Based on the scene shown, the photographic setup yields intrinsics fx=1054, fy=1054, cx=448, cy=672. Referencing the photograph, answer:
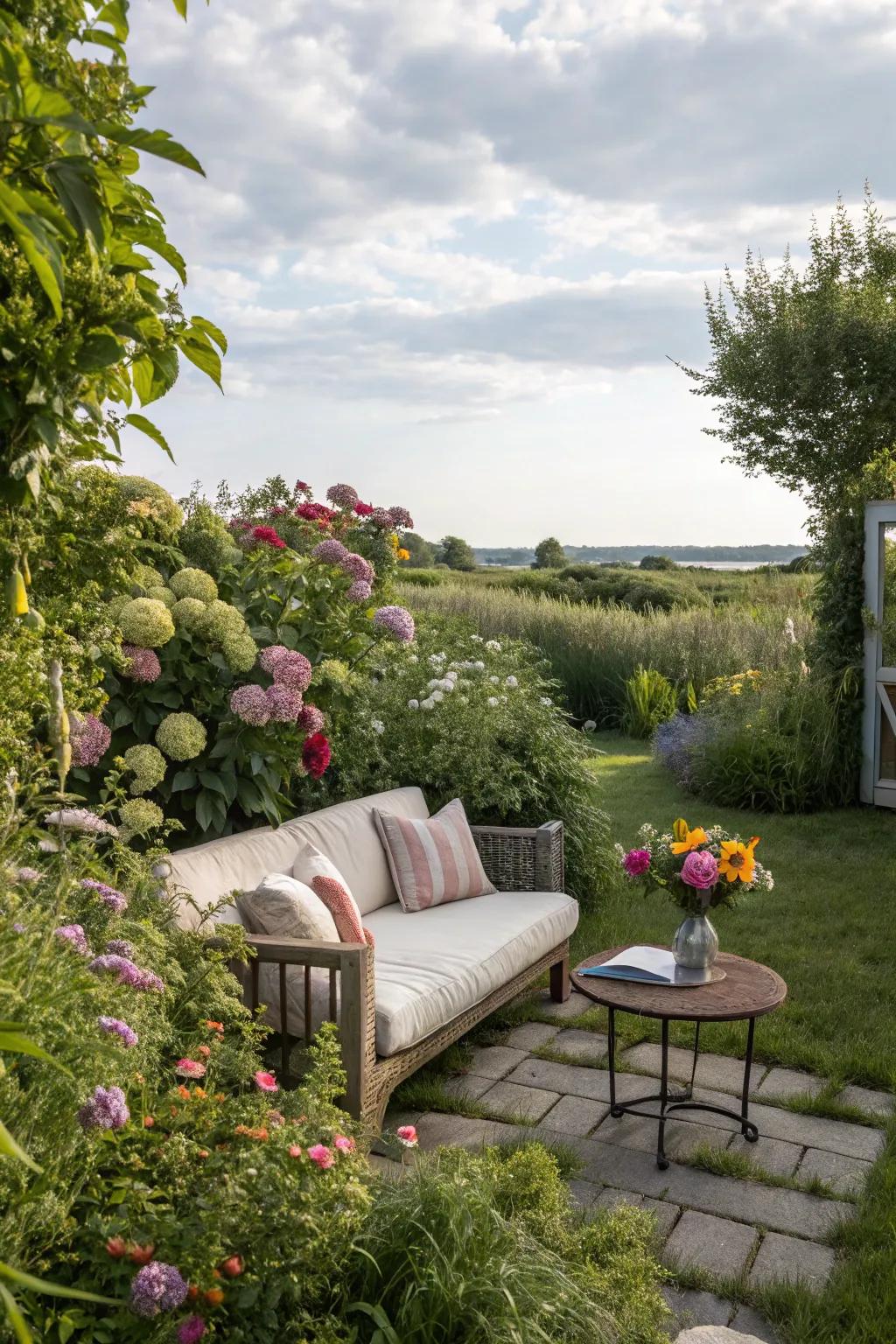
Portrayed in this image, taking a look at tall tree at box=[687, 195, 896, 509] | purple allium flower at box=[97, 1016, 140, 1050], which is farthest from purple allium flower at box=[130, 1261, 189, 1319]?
tall tree at box=[687, 195, 896, 509]

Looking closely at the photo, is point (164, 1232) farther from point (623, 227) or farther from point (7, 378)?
point (623, 227)

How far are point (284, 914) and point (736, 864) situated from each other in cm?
133

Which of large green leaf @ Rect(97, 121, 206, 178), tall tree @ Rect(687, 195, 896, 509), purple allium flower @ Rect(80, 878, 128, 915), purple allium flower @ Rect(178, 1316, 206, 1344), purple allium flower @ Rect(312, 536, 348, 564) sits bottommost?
purple allium flower @ Rect(178, 1316, 206, 1344)

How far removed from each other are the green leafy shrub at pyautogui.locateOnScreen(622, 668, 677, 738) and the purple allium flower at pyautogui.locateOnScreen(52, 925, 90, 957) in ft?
29.9

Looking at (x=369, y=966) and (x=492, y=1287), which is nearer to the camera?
(x=492, y=1287)

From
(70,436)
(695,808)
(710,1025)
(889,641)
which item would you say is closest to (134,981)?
(70,436)

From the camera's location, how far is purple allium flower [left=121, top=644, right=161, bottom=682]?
3.29 meters

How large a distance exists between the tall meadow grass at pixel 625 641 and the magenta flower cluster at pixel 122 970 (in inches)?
346

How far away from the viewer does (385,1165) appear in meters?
2.78

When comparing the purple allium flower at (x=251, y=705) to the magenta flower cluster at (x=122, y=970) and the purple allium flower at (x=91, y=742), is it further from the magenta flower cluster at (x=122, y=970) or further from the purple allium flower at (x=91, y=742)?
the magenta flower cluster at (x=122, y=970)

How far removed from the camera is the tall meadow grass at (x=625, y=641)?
10633 millimetres

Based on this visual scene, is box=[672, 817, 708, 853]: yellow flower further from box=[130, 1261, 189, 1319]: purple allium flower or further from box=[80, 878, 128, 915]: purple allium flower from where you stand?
box=[130, 1261, 189, 1319]: purple allium flower

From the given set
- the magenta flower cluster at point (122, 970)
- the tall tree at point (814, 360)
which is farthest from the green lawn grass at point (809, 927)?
the tall tree at point (814, 360)

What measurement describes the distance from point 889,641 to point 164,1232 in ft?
22.8
